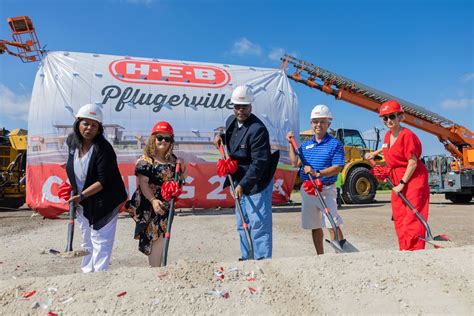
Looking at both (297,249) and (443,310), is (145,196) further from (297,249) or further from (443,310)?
(297,249)

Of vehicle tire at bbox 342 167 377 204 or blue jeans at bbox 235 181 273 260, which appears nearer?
blue jeans at bbox 235 181 273 260

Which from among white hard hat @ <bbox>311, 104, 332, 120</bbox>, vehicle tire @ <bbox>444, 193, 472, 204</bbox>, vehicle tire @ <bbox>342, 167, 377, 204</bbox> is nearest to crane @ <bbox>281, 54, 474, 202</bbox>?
vehicle tire @ <bbox>444, 193, 472, 204</bbox>

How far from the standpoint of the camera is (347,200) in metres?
12.4

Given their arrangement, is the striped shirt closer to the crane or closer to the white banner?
the white banner

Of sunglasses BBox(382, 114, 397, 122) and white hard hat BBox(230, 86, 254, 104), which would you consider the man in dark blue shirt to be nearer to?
white hard hat BBox(230, 86, 254, 104)

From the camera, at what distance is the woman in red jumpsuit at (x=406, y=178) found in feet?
11.1

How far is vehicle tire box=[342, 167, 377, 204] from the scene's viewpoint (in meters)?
12.3

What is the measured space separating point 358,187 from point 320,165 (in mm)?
9266

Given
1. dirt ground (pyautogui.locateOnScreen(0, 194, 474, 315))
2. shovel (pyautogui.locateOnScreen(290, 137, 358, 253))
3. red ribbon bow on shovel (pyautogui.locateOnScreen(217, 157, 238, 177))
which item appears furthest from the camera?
shovel (pyautogui.locateOnScreen(290, 137, 358, 253))

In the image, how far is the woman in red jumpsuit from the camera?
11.1ft

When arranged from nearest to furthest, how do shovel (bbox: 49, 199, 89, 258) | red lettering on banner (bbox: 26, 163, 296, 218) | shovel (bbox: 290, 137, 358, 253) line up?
1. shovel (bbox: 49, 199, 89, 258)
2. shovel (bbox: 290, 137, 358, 253)
3. red lettering on banner (bbox: 26, 163, 296, 218)

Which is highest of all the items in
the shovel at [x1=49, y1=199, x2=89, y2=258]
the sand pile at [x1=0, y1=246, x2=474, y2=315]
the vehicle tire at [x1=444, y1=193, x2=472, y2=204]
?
the shovel at [x1=49, y1=199, x2=89, y2=258]

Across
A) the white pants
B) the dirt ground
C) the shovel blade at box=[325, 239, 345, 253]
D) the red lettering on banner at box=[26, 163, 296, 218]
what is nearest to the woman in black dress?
the white pants

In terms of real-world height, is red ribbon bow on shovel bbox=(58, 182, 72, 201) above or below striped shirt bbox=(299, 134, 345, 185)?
below
